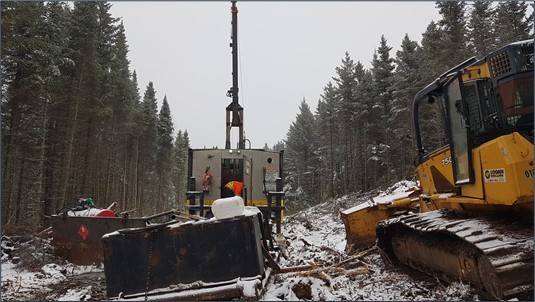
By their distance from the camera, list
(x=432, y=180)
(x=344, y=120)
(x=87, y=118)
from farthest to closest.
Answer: (x=344, y=120), (x=87, y=118), (x=432, y=180)

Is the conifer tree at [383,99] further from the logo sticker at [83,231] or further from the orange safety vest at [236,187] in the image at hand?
the logo sticker at [83,231]

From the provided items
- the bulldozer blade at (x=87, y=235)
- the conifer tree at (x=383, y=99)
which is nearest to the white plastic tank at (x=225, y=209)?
the bulldozer blade at (x=87, y=235)

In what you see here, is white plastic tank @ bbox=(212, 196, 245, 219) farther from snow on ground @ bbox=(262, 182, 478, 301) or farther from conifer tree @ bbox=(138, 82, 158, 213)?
conifer tree @ bbox=(138, 82, 158, 213)

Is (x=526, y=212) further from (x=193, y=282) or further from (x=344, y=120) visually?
(x=344, y=120)

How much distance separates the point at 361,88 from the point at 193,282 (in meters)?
36.8

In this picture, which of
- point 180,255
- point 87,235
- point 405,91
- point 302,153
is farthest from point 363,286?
point 302,153

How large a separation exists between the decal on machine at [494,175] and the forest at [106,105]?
13.3 m

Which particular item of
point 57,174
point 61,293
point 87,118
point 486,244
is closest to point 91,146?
point 87,118

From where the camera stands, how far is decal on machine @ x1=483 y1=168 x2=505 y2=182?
15.0 ft

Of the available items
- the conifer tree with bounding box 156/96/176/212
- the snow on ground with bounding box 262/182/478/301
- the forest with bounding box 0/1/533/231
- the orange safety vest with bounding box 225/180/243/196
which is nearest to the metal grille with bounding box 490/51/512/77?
the snow on ground with bounding box 262/182/478/301

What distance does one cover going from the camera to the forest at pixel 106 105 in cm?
1717

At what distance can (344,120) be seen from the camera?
41.7 m

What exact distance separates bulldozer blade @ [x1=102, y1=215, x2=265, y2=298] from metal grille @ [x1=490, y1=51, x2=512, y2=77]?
12.6 ft

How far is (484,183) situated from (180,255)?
4166mm
